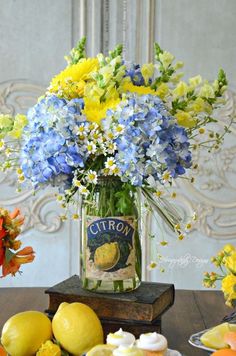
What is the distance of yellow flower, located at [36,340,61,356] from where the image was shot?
1.16 m

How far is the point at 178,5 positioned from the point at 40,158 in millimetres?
2244

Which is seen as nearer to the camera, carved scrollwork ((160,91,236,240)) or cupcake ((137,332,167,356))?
cupcake ((137,332,167,356))

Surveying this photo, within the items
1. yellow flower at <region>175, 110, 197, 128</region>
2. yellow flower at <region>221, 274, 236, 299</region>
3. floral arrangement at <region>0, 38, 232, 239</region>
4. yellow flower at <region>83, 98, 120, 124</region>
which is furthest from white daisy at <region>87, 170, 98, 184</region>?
yellow flower at <region>221, 274, 236, 299</region>

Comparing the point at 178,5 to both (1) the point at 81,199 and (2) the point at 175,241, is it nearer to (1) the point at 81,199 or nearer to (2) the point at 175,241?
(2) the point at 175,241

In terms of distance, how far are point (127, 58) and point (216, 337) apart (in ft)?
7.78

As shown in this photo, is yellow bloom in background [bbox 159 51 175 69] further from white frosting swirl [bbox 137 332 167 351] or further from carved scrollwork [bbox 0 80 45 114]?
carved scrollwork [bbox 0 80 45 114]

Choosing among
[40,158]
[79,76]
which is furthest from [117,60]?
[40,158]

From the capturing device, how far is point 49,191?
131 inches

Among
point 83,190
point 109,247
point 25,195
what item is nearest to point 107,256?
point 109,247

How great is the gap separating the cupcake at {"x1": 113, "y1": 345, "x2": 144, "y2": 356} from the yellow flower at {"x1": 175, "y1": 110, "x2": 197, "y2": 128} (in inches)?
20.5

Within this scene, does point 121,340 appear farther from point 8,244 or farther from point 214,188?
point 214,188

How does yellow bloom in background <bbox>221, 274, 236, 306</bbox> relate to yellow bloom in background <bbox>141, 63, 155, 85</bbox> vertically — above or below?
below

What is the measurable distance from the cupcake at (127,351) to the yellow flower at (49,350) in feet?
0.63

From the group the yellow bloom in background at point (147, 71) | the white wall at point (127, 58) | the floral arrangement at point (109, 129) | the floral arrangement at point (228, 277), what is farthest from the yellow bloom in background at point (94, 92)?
the white wall at point (127, 58)
